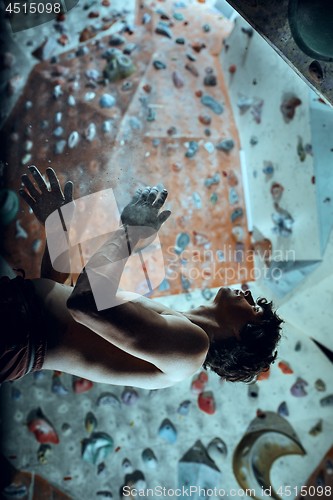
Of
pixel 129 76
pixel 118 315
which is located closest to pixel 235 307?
pixel 118 315

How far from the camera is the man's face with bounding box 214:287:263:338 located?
972 millimetres

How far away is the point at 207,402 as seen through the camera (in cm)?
161

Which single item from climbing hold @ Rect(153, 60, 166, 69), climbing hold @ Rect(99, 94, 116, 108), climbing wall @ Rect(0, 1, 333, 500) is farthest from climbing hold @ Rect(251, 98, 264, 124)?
climbing hold @ Rect(99, 94, 116, 108)

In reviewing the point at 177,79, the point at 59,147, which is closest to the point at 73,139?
the point at 59,147

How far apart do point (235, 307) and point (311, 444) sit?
771 mm

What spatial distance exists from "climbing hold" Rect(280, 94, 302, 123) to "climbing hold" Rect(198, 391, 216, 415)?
880mm

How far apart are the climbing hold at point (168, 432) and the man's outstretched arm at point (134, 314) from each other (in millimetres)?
754

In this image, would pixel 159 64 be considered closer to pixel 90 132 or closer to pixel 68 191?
pixel 90 132

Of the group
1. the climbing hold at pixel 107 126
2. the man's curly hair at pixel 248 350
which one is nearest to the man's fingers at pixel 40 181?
the man's curly hair at pixel 248 350

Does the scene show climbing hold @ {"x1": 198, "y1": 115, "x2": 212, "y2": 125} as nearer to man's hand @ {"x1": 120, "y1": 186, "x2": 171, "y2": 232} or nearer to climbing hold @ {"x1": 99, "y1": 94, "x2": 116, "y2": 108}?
climbing hold @ {"x1": 99, "y1": 94, "x2": 116, "y2": 108}

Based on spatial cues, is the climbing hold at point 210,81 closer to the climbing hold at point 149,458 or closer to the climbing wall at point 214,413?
the climbing wall at point 214,413

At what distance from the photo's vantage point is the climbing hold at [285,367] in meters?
1.49

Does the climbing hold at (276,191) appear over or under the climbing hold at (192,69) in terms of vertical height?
under

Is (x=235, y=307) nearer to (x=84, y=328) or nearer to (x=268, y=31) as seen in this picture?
(x=84, y=328)
